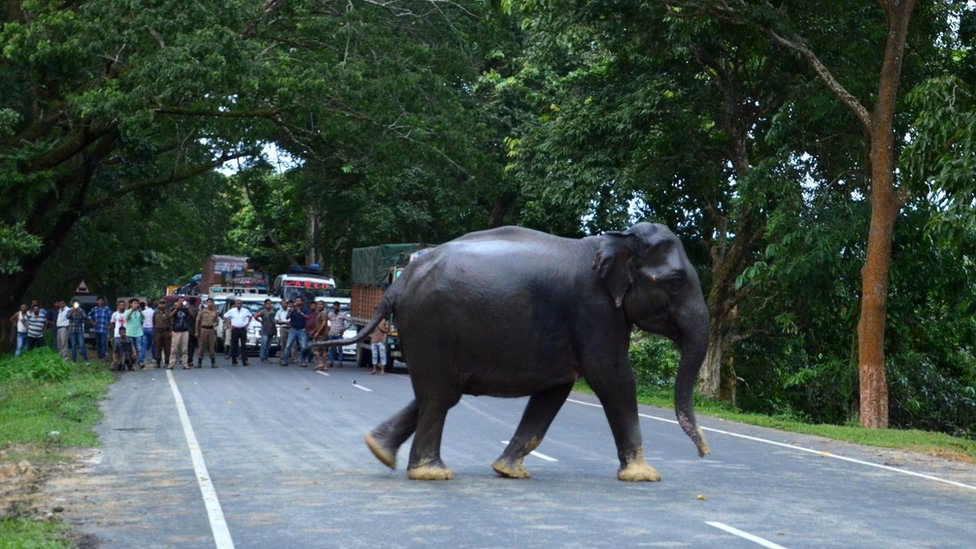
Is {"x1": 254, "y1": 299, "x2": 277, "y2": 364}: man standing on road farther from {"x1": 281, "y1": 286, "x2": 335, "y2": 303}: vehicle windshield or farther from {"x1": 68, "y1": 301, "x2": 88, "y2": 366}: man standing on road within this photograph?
{"x1": 281, "y1": 286, "x2": 335, "y2": 303}: vehicle windshield

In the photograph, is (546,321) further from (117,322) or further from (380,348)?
(117,322)

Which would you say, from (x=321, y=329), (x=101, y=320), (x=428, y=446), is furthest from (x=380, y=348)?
(x=428, y=446)

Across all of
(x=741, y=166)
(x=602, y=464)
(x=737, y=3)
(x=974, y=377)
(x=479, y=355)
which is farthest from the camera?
(x=974, y=377)

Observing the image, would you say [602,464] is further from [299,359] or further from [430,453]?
[299,359]

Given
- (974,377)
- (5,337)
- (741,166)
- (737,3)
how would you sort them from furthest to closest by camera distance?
(5,337), (974,377), (741,166), (737,3)

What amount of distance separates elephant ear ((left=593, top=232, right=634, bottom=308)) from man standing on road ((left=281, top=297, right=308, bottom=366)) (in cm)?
2454

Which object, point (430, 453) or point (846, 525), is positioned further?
point (430, 453)

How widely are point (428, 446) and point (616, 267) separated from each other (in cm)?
222

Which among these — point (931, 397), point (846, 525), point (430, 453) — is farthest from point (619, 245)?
point (931, 397)

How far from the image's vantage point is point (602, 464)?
1391 cm

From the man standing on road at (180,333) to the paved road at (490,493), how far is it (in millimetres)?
15202

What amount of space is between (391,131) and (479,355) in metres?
18.9

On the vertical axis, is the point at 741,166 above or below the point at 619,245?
above

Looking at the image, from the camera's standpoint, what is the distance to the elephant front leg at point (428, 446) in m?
11.9
